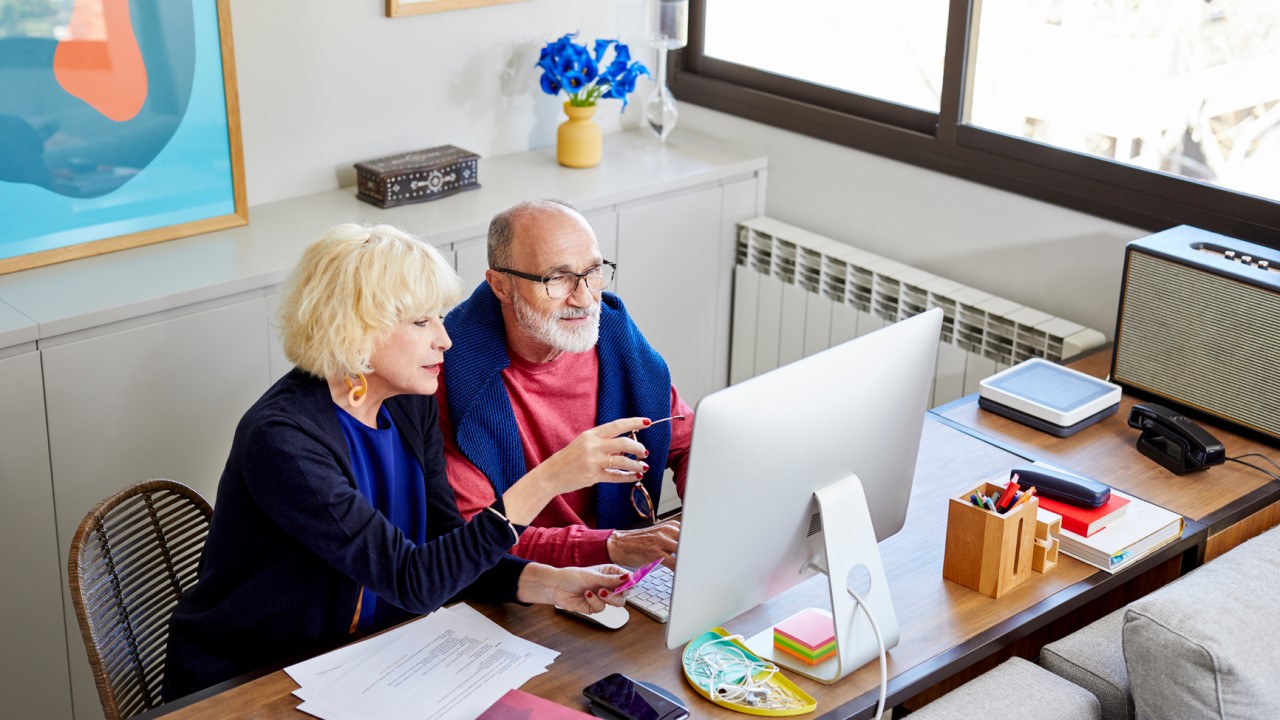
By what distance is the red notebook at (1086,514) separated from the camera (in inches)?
87.1

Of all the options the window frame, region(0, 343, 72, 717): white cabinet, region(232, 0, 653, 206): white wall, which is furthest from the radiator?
region(0, 343, 72, 717): white cabinet

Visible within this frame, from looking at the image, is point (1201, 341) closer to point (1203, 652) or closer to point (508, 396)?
point (1203, 652)

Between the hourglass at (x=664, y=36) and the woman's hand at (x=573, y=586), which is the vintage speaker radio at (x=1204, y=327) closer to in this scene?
the woman's hand at (x=573, y=586)

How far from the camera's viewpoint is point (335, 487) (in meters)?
1.92

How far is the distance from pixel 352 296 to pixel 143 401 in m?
1.07

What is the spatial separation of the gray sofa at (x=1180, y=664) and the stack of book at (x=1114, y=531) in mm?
135

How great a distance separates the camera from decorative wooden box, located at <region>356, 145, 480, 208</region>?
11.0 ft

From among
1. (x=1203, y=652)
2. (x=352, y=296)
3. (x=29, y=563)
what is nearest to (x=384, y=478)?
(x=352, y=296)

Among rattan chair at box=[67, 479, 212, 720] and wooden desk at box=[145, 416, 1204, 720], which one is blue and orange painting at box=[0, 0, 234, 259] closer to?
rattan chair at box=[67, 479, 212, 720]

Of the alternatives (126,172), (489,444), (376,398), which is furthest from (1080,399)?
(126,172)

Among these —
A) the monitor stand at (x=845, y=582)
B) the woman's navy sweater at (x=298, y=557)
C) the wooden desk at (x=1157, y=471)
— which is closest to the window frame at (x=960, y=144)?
the wooden desk at (x=1157, y=471)

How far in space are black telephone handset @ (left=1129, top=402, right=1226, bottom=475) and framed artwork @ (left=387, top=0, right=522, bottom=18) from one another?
2064 millimetres

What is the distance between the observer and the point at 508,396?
235 cm

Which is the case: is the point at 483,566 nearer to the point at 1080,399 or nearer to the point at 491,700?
the point at 491,700
